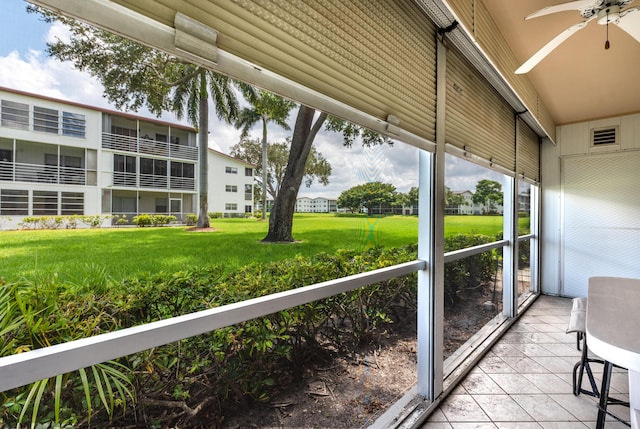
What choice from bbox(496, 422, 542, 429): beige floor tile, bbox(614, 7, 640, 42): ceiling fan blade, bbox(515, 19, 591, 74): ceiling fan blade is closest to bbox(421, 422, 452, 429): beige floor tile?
bbox(496, 422, 542, 429): beige floor tile

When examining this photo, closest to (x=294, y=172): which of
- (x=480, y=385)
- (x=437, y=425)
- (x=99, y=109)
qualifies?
(x=99, y=109)

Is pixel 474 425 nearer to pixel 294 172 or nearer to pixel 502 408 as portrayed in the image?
pixel 502 408

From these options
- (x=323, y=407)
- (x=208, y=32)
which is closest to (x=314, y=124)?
(x=208, y=32)

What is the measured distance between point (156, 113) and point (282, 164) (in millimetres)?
537

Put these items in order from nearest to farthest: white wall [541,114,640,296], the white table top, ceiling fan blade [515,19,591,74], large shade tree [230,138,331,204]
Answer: large shade tree [230,138,331,204]
the white table top
ceiling fan blade [515,19,591,74]
white wall [541,114,640,296]

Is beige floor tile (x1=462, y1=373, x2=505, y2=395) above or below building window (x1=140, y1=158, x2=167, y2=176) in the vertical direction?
below

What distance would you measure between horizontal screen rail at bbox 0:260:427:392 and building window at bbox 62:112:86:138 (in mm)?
551

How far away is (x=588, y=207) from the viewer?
4555 mm

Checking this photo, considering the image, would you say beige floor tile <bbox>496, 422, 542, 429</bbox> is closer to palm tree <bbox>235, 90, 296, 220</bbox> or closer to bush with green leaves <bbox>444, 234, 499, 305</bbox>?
bush with green leaves <bbox>444, 234, 499, 305</bbox>

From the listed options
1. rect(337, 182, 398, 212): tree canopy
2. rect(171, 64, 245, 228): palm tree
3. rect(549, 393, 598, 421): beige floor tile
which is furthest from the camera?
rect(549, 393, 598, 421): beige floor tile

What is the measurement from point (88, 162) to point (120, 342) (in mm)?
504

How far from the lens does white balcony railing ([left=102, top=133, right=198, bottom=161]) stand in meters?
0.83

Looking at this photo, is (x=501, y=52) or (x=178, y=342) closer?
(x=178, y=342)

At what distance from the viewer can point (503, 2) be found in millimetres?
2092
